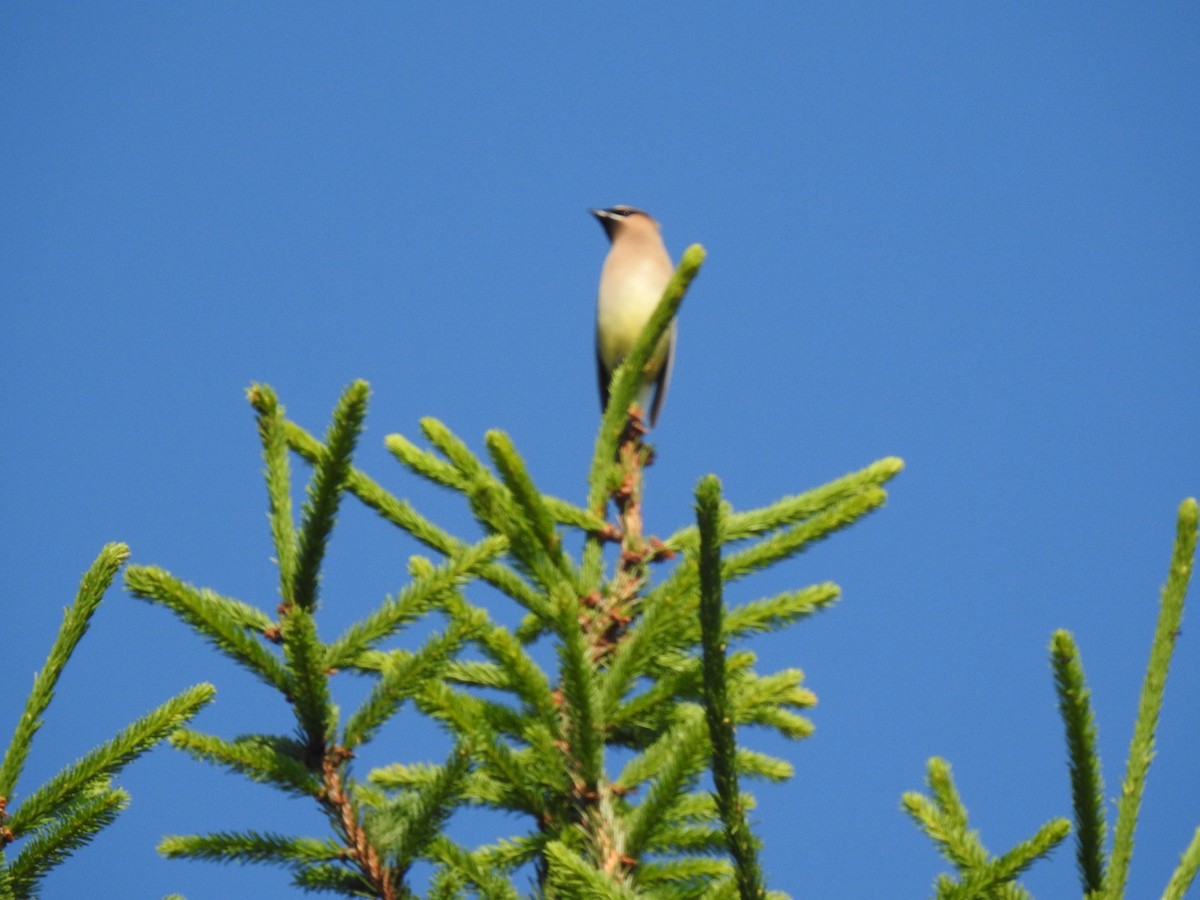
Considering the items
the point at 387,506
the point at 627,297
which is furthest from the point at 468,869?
the point at 627,297

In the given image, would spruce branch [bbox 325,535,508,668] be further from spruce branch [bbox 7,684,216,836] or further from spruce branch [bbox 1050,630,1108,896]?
spruce branch [bbox 1050,630,1108,896]

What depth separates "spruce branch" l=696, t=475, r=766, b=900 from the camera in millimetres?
1557

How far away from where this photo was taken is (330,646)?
6.59 feet

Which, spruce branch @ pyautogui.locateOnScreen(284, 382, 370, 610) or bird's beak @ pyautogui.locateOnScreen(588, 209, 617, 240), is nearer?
spruce branch @ pyautogui.locateOnScreen(284, 382, 370, 610)

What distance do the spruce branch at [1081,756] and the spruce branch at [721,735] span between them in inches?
15.0

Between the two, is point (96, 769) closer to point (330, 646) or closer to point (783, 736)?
point (330, 646)

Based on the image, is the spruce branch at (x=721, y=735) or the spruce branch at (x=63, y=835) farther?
the spruce branch at (x=63, y=835)

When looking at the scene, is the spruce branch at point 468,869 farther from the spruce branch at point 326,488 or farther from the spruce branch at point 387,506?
the spruce branch at point 387,506

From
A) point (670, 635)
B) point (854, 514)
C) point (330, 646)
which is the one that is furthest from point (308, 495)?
point (854, 514)

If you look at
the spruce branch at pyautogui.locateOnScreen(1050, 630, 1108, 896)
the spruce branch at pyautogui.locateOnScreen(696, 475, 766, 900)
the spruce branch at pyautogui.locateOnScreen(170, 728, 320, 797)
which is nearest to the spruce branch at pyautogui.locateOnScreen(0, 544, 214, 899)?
the spruce branch at pyautogui.locateOnScreen(170, 728, 320, 797)

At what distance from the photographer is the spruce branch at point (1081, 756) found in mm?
1526

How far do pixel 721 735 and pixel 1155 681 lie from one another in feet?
A: 1.85

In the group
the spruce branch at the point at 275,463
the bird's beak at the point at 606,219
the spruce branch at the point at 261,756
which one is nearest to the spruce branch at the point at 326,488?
the spruce branch at the point at 275,463

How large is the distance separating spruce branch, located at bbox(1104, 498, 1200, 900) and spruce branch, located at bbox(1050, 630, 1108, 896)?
0.10 m
